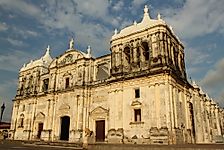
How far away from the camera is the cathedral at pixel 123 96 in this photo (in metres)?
20.4

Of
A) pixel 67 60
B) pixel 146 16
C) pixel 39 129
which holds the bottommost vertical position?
pixel 39 129

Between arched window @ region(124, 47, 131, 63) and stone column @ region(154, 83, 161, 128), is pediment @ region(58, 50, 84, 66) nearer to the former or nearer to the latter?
arched window @ region(124, 47, 131, 63)

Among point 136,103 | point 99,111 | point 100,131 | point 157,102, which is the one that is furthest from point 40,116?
point 157,102

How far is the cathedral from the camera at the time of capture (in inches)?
803

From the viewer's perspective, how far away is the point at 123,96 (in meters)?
22.6

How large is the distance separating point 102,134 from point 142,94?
6523 mm

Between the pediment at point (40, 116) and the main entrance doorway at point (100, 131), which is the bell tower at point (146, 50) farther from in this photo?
the pediment at point (40, 116)

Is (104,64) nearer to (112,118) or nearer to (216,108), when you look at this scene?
(112,118)

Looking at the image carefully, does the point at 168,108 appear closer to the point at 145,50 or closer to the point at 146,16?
the point at 145,50

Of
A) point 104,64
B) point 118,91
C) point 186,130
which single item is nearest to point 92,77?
point 104,64

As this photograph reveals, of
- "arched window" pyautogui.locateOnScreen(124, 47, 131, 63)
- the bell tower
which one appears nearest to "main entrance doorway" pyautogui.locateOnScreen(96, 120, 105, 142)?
the bell tower

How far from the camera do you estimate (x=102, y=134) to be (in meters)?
23.7

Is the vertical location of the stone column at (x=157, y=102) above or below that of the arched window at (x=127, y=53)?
below

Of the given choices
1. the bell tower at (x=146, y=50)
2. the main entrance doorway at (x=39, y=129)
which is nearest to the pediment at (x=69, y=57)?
the bell tower at (x=146, y=50)
